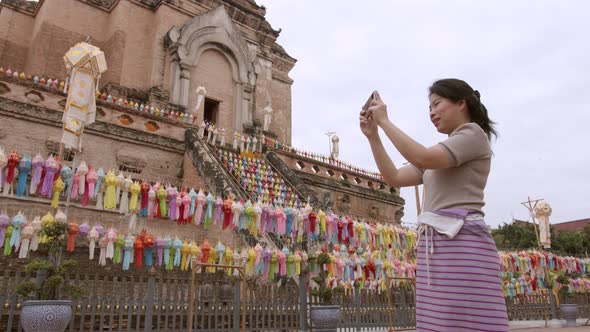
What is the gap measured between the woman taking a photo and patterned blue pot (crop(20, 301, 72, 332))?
5.15 m

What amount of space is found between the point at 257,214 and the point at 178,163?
322 inches

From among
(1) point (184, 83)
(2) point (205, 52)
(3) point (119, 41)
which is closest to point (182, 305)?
(1) point (184, 83)

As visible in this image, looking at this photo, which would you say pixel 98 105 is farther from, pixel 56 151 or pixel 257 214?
pixel 257 214

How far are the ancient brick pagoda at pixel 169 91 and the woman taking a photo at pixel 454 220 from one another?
1134 centimetres

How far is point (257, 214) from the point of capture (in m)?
8.74

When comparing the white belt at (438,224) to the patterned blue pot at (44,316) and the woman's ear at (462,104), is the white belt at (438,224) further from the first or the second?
the patterned blue pot at (44,316)

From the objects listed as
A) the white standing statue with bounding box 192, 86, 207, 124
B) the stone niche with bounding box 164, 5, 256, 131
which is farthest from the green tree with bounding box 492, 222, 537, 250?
the white standing statue with bounding box 192, 86, 207, 124

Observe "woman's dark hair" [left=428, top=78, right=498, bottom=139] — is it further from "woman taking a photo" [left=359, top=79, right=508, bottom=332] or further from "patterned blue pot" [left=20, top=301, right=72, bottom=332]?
"patterned blue pot" [left=20, top=301, right=72, bottom=332]

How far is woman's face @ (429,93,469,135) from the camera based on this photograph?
212cm

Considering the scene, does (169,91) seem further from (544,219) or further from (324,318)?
(544,219)

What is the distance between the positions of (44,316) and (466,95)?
18.4ft

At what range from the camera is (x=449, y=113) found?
2127mm

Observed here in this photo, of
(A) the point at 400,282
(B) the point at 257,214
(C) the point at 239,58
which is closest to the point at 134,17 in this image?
(C) the point at 239,58

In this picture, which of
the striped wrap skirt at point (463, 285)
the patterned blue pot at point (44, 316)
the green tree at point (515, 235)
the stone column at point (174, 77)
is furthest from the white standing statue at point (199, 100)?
the green tree at point (515, 235)
